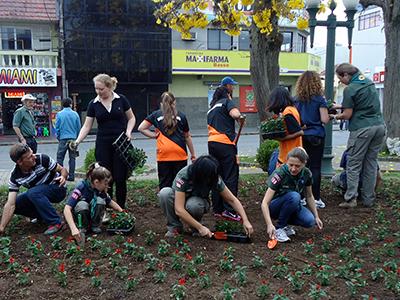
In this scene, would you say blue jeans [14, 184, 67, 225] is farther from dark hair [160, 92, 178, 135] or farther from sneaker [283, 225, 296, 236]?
sneaker [283, 225, 296, 236]

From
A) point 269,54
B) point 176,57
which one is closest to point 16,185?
point 269,54

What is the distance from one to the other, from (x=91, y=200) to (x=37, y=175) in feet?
2.39

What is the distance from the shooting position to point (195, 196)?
4.63 meters

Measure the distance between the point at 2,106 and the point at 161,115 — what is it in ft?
65.1

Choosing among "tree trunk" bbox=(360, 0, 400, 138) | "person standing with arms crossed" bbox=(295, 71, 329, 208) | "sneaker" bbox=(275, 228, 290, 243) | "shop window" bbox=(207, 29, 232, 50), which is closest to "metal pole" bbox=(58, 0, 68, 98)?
"shop window" bbox=(207, 29, 232, 50)

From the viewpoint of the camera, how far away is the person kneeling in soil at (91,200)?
15.4 feet

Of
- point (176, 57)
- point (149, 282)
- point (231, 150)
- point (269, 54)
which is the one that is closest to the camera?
point (149, 282)

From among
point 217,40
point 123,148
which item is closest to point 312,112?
point 123,148

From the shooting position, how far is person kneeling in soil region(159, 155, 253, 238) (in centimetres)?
427

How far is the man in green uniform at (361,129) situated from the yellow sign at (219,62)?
67.8 ft

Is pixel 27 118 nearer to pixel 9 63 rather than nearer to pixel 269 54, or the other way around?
pixel 269 54

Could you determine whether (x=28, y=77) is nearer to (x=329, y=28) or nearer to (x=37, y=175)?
(x=329, y=28)

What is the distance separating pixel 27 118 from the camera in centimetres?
885

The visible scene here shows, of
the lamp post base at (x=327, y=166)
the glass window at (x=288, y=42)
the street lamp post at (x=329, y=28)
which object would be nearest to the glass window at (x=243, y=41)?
the glass window at (x=288, y=42)
